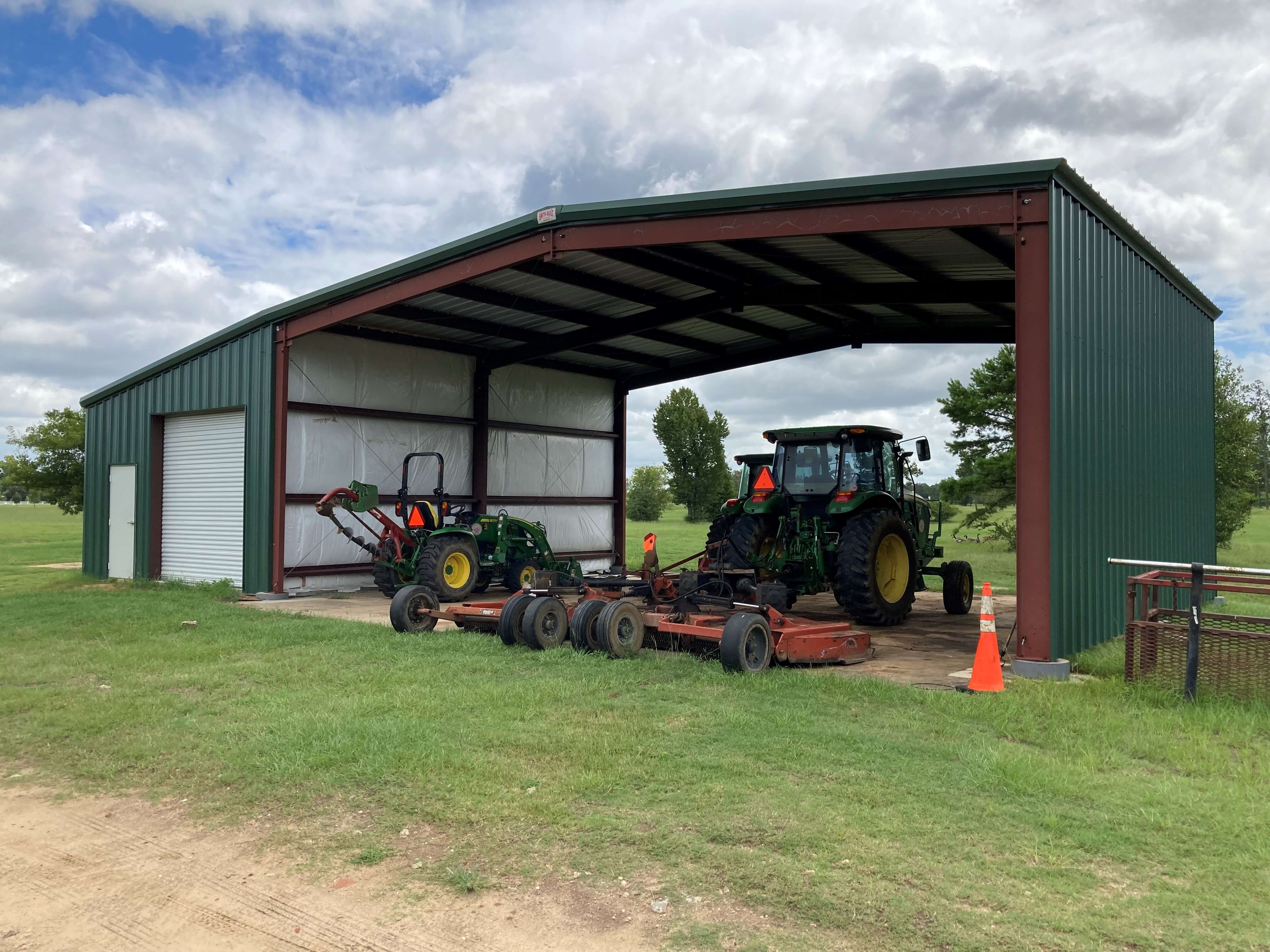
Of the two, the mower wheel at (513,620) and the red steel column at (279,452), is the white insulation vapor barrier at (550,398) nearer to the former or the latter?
the red steel column at (279,452)

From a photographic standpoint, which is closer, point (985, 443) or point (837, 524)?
point (837, 524)

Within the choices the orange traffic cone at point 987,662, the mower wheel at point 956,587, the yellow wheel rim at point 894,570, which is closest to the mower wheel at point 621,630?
the orange traffic cone at point 987,662

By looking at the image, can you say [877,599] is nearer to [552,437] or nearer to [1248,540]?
[552,437]

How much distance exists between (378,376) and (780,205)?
9.71 metres

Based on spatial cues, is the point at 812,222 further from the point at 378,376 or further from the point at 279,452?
the point at 378,376

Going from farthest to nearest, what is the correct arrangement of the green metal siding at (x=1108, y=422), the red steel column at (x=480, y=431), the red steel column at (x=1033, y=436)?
1. the red steel column at (x=480, y=431)
2. the green metal siding at (x=1108, y=422)
3. the red steel column at (x=1033, y=436)

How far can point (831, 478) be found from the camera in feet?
40.0

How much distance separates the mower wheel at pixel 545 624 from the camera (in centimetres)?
888

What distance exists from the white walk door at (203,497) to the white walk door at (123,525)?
67 centimetres

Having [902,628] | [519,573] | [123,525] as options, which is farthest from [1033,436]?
[123,525]

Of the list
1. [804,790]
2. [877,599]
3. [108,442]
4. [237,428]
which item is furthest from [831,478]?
[108,442]

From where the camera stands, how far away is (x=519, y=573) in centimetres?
1569

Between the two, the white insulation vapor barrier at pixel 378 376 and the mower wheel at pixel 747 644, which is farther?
the white insulation vapor barrier at pixel 378 376

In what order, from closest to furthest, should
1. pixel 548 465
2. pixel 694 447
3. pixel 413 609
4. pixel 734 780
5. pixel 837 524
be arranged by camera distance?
pixel 734 780 → pixel 413 609 → pixel 837 524 → pixel 548 465 → pixel 694 447
